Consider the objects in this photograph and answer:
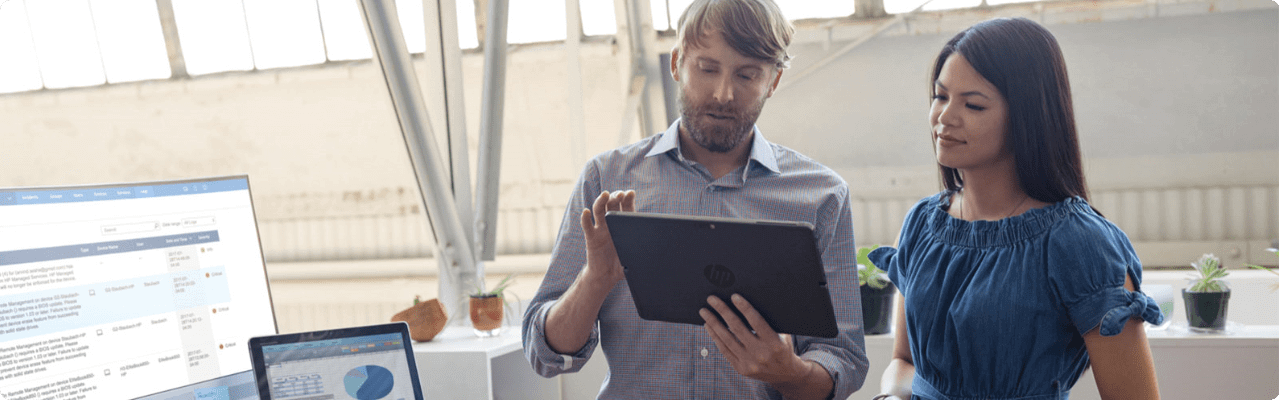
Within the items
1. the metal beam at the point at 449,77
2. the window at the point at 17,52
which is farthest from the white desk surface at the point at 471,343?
the window at the point at 17,52

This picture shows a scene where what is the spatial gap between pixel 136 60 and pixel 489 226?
6.03 metres

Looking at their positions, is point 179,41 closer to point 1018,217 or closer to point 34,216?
point 34,216

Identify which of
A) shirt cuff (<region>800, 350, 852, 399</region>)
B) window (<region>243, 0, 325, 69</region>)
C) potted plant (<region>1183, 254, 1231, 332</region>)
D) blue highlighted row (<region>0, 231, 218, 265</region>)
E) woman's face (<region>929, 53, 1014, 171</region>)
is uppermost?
window (<region>243, 0, 325, 69</region>)

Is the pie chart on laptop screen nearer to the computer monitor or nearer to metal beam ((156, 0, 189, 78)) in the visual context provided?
the computer monitor

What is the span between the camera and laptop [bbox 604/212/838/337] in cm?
110

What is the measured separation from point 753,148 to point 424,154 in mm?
2182

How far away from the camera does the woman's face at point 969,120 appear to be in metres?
1.21

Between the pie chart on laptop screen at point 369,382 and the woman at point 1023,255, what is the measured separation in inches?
36.1

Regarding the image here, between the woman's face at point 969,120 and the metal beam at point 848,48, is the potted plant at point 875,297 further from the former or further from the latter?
the metal beam at point 848,48

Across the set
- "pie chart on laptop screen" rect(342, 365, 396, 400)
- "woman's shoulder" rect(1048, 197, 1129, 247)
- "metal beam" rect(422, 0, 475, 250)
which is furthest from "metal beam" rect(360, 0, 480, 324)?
"woman's shoulder" rect(1048, 197, 1129, 247)

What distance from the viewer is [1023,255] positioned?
122 centimetres

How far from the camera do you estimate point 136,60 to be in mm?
8109

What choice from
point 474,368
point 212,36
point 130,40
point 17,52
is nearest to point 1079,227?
point 474,368

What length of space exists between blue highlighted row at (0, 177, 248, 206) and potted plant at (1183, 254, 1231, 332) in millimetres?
2590
